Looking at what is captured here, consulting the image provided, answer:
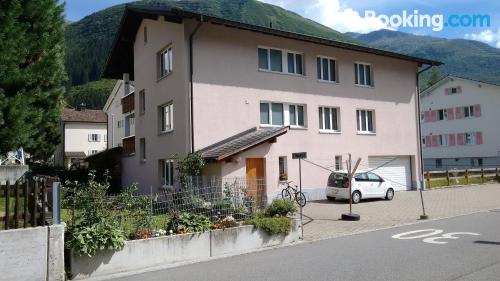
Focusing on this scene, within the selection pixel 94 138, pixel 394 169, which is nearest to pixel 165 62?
pixel 394 169

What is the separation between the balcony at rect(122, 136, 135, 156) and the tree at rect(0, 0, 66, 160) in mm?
5778

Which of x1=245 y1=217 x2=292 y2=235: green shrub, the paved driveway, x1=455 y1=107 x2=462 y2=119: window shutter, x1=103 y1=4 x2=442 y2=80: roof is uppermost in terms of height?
x1=103 y1=4 x2=442 y2=80: roof

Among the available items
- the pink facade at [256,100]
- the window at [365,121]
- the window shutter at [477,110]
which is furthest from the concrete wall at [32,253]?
the window shutter at [477,110]

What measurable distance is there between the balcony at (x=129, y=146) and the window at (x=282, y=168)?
961 centimetres

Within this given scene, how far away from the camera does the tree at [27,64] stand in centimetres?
1636

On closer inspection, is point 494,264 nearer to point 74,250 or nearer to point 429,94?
point 74,250

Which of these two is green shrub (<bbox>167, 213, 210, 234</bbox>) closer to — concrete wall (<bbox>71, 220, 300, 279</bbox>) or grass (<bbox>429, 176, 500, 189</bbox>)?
concrete wall (<bbox>71, 220, 300, 279</bbox>)

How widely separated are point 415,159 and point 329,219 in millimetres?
13928

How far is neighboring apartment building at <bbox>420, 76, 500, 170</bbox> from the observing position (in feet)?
152

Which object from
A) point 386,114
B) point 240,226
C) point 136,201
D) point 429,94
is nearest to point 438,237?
point 240,226

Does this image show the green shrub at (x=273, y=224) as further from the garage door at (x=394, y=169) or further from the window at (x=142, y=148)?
the window at (x=142, y=148)

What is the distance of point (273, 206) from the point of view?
12.2 meters

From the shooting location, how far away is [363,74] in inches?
1022

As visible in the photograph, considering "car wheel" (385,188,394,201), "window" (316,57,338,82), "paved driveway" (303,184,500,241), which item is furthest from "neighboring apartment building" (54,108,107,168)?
"paved driveway" (303,184,500,241)
